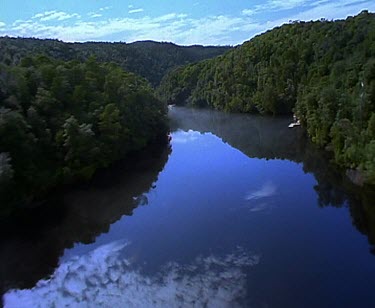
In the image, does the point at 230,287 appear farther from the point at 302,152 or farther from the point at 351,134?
the point at 302,152

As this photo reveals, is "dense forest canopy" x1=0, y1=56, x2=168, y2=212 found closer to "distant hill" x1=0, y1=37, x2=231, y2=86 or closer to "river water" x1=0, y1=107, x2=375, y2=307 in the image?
"river water" x1=0, y1=107, x2=375, y2=307

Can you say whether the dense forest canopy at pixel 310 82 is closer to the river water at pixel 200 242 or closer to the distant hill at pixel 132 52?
the river water at pixel 200 242

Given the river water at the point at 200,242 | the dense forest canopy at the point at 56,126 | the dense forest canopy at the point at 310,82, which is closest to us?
the river water at the point at 200,242

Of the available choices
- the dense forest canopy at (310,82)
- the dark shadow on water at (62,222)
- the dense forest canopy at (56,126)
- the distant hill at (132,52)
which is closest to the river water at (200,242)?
the dark shadow on water at (62,222)

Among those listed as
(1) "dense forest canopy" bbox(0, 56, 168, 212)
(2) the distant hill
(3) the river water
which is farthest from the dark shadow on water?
(2) the distant hill

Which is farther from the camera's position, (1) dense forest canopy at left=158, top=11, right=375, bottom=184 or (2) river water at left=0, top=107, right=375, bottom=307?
(1) dense forest canopy at left=158, top=11, right=375, bottom=184

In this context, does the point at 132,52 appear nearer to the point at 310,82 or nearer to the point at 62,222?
the point at 310,82
